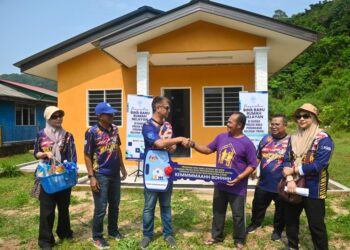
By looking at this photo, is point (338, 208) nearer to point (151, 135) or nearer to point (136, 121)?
point (151, 135)

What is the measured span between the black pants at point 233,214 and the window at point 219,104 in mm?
5719

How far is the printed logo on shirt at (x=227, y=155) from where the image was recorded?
3.85 metres

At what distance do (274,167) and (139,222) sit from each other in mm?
2166

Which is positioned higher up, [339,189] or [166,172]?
[166,172]

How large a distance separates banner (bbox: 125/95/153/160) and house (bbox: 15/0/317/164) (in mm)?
547

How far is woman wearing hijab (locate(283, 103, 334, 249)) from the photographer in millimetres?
3207

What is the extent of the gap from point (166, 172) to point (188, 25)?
4.88 meters

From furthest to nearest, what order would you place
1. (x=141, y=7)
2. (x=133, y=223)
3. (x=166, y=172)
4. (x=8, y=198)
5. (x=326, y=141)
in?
(x=141, y=7), (x=8, y=198), (x=133, y=223), (x=166, y=172), (x=326, y=141)

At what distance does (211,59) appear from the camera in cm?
882

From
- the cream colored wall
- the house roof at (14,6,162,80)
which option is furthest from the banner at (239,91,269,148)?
the house roof at (14,6,162,80)

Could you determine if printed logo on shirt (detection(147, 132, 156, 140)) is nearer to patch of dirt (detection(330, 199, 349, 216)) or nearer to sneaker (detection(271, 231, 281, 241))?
sneaker (detection(271, 231, 281, 241))

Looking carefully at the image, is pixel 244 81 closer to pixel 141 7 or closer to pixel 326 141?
pixel 141 7

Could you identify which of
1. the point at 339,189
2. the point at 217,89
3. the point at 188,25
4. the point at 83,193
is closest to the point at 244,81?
the point at 217,89

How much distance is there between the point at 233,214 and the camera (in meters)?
3.93
